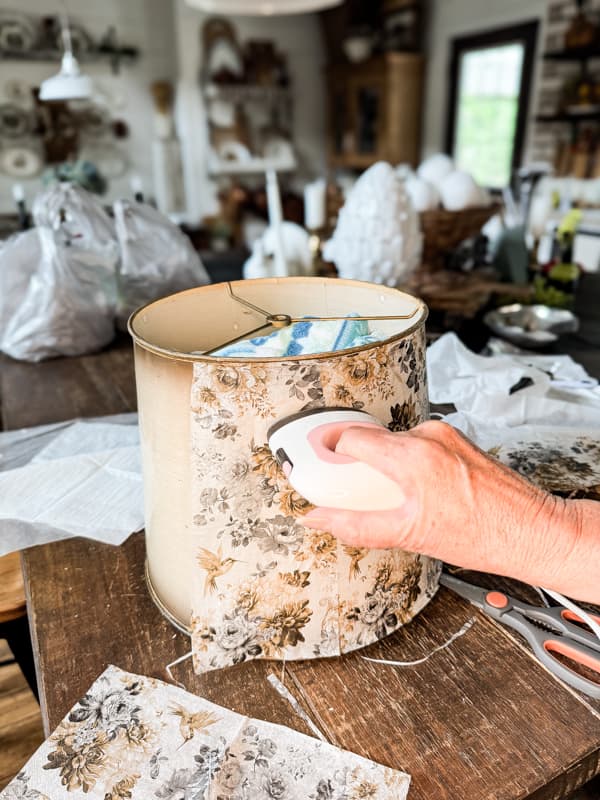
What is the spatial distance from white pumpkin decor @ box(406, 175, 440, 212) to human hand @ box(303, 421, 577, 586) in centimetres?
109

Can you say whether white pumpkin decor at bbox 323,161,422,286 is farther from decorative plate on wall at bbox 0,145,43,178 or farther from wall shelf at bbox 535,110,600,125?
decorative plate on wall at bbox 0,145,43,178

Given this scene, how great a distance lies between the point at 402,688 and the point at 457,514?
0.18 meters

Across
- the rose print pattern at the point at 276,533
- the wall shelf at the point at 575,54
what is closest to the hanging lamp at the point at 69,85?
the rose print pattern at the point at 276,533

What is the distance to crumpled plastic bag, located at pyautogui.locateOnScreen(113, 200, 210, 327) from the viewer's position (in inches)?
51.6

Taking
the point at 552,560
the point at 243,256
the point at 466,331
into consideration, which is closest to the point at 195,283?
the point at 466,331

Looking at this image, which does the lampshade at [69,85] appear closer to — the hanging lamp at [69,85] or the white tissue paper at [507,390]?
the hanging lamp at [69,85]

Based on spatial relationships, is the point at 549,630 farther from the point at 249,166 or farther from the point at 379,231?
the point at 249,166

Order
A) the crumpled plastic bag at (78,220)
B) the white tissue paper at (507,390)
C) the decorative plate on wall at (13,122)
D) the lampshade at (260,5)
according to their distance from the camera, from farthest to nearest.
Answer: the decorative plate on wall at (13,122), the lampshade at (260,5), the crumpled plastic bag at (78,220), the white tissue paper at (507,390)

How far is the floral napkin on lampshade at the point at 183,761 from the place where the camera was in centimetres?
41

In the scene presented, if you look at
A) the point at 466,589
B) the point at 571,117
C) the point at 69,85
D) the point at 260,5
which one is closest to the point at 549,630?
the point at 466,589

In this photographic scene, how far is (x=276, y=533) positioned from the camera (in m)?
0.47

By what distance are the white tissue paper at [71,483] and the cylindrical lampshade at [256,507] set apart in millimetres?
172

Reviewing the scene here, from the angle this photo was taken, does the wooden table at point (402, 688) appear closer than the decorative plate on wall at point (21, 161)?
Yes

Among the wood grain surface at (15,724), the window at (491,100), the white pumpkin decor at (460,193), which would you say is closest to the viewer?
the wood grain surface at (15,724)
